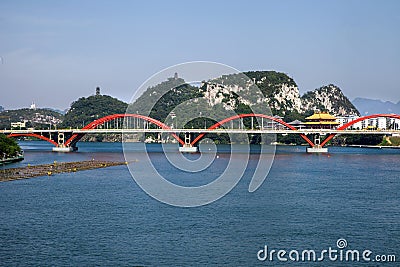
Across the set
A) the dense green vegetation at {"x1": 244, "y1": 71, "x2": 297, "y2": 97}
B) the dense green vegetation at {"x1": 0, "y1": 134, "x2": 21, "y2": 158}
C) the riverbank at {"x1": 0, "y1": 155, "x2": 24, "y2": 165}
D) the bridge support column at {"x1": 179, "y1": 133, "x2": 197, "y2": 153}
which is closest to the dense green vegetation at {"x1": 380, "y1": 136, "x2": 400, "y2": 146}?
the dense green vegetation at {"x1": 244, "y1": 71, "x2": 297, "y2": 97}

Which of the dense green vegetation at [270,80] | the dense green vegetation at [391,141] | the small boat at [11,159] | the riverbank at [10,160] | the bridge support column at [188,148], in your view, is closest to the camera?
the riverbank at [10,160]

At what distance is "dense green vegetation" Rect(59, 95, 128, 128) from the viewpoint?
159 meters

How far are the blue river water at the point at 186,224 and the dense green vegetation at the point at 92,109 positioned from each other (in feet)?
390

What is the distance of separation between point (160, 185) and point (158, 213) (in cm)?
1123

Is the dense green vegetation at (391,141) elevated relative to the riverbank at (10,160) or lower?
elevated

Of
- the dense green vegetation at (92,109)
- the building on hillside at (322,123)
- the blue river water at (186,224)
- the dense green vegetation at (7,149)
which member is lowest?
the blue river water at (186,224)

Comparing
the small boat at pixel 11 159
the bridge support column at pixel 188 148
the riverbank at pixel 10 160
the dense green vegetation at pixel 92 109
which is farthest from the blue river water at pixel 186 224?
the dense green vegetation at pixel 92 109

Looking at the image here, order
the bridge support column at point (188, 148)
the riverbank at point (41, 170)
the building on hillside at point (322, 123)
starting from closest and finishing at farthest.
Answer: the riverbank at point (41, 170) < the bridge support column at point (188, 148) < the building on hillside at point (322, 123)

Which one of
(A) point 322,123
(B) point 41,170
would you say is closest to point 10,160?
(B) point 41,170

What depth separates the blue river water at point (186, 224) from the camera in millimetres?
21109

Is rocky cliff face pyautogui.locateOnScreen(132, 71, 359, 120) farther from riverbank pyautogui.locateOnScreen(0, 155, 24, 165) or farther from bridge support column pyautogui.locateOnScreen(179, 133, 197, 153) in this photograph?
riverbank pyautogui.locateOnScreen(0, 155, 24, 165)

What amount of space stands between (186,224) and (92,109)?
14180cm

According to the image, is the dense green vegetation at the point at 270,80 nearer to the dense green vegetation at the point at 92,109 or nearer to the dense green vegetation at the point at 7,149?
the dense green vegetation at the point at 92,109

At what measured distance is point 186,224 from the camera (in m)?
26.2
